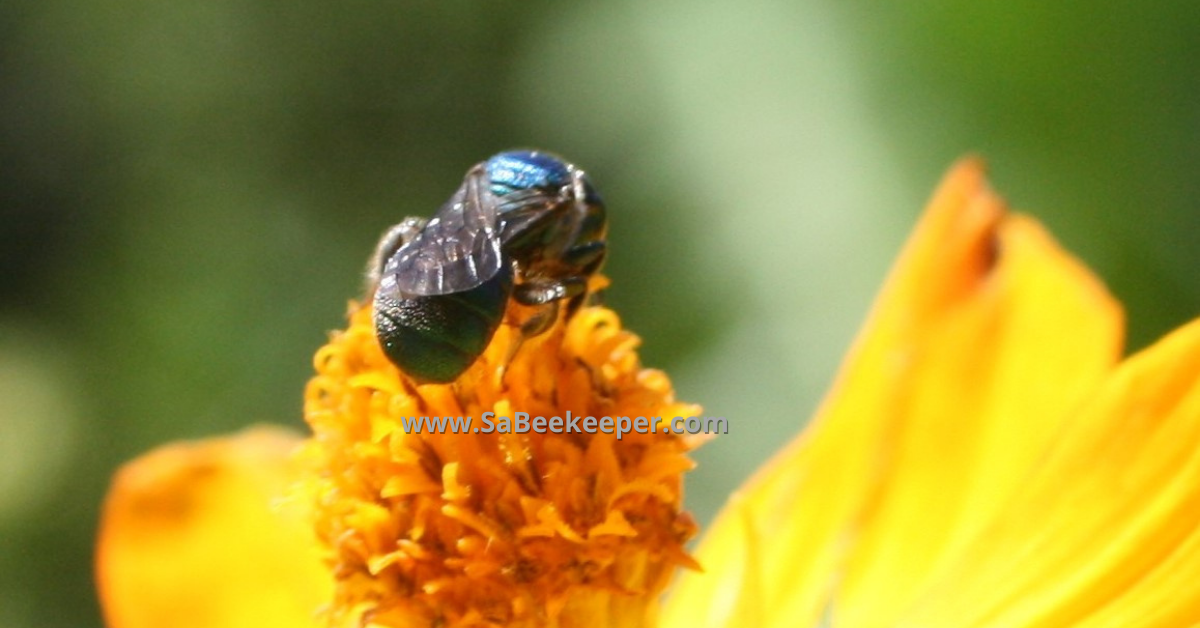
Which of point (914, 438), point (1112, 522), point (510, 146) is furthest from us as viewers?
point (510, 146)

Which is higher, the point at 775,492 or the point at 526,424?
the point at 526,424

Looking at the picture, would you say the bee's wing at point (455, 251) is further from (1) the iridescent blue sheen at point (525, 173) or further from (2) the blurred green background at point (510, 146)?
(2) the blurred green background at point (510, 146)

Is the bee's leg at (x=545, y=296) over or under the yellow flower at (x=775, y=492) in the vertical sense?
over

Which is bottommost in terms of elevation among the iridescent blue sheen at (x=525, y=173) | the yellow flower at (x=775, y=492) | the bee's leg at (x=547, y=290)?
the yellow flower at (x=775, y=492)

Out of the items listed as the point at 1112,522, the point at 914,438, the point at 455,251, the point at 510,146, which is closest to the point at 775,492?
the point at 914,438

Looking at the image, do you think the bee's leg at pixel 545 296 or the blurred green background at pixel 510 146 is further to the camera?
the blurred green background at pixel 510 146

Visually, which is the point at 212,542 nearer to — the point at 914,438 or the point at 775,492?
the point at 775,492

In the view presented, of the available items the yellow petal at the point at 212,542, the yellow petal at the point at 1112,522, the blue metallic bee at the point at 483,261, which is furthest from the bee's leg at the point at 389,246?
the yellow petal at the point at 1112,522

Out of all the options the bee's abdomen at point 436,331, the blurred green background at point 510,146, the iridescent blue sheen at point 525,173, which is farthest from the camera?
the blurred green background at point 510,146
